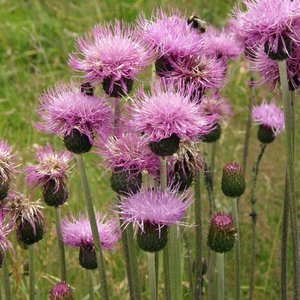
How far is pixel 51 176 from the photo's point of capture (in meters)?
2.11

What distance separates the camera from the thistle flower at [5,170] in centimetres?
185

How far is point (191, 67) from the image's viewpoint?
1.92 metres

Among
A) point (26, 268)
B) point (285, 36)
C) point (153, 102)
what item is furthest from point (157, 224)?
point (26, 268)

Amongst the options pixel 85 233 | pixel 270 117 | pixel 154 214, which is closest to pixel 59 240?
pixel 85 233

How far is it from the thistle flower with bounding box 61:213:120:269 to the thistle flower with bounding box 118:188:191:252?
40 centimetres

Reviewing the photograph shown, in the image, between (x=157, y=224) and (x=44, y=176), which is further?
(x=44, y=176)

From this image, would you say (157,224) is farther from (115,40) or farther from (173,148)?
(115,40)

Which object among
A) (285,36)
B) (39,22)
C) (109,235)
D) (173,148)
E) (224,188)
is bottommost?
(109,235)


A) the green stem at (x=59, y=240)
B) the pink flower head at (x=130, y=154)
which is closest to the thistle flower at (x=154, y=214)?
the pink flower head at (x=130, y=154)

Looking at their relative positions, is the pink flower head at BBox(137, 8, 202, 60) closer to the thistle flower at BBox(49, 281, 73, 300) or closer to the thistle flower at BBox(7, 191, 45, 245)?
the thistle flower at BBox(7, 191, 45, 245)

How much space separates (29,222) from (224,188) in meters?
0.57

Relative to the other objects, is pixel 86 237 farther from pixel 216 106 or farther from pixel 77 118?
pixel 216 106

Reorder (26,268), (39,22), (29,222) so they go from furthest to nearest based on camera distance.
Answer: (39,22)
(26,268)
(29,222)

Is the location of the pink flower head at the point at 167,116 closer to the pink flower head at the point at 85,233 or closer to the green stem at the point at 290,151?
the green stem at the point at 290,151
